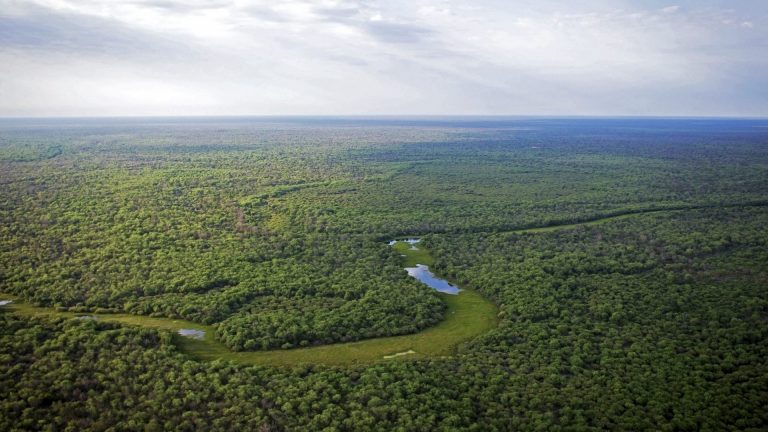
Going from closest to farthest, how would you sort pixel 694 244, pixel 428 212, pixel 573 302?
pixel 573 302, pixel 694 244, pixel 428 212

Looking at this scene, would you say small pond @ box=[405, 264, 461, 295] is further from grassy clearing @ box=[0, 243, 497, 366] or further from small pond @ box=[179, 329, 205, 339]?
small pond @ box=[179, 329, 205, 339]

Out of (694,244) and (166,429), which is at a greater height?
(694,244)

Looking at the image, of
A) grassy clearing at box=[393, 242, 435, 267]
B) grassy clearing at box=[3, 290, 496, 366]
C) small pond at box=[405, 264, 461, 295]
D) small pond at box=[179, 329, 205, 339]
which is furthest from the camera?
grassy clearing at box=[393, 242, 435, 267]

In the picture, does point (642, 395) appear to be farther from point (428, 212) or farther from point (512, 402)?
point (428, 212)

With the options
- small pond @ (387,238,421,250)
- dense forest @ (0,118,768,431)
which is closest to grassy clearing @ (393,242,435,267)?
small pond @ (387,238,421,250)

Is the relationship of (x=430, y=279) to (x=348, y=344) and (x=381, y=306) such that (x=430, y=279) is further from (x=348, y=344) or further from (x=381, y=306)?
(x=348, y=344)

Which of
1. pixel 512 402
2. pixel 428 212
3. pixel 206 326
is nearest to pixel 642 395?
pixel 512 402

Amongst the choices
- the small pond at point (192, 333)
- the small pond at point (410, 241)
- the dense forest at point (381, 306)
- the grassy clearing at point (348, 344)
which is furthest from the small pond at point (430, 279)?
the small pond at point (192, 333)

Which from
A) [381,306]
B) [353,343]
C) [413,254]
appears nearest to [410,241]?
[413,254]
